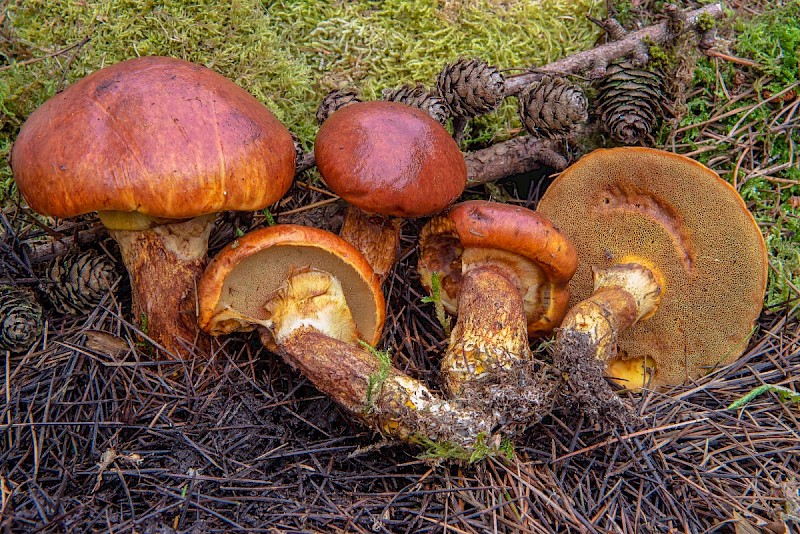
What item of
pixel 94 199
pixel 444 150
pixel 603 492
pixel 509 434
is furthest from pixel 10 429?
pixel 603 492

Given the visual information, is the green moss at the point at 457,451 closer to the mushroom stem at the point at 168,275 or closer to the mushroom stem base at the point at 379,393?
the mushroom stem base at the point at 379,393

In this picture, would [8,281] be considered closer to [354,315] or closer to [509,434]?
[354,315]

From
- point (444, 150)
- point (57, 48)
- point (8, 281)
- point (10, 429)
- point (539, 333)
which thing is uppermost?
point (57, 48)

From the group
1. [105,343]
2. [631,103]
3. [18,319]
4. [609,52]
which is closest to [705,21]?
[609,52]

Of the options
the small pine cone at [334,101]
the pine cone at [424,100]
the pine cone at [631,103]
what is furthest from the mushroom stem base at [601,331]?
the small pine cone at [334,101]

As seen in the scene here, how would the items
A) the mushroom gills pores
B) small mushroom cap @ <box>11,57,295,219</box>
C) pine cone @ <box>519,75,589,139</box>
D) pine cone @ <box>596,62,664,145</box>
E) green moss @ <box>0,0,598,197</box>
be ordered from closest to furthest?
1. small mushroom cap @ <box>11,57,295,219</box>
2. the mushroom gills pores
3. pine cone @ <box>519,75,589,139</box>
4. pine cone @ <box>596,62,664,145</box>
5. green moss @ <box>0,0,598,197</box>

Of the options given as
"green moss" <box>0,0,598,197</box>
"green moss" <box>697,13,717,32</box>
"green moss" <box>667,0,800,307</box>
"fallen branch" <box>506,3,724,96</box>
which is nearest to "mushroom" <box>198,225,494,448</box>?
"green moss" <box>0,0,598,197</box>

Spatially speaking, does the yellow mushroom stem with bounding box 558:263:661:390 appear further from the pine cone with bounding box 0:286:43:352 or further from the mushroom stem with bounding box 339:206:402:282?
the pine cone with bounding box 0:286:43:352
